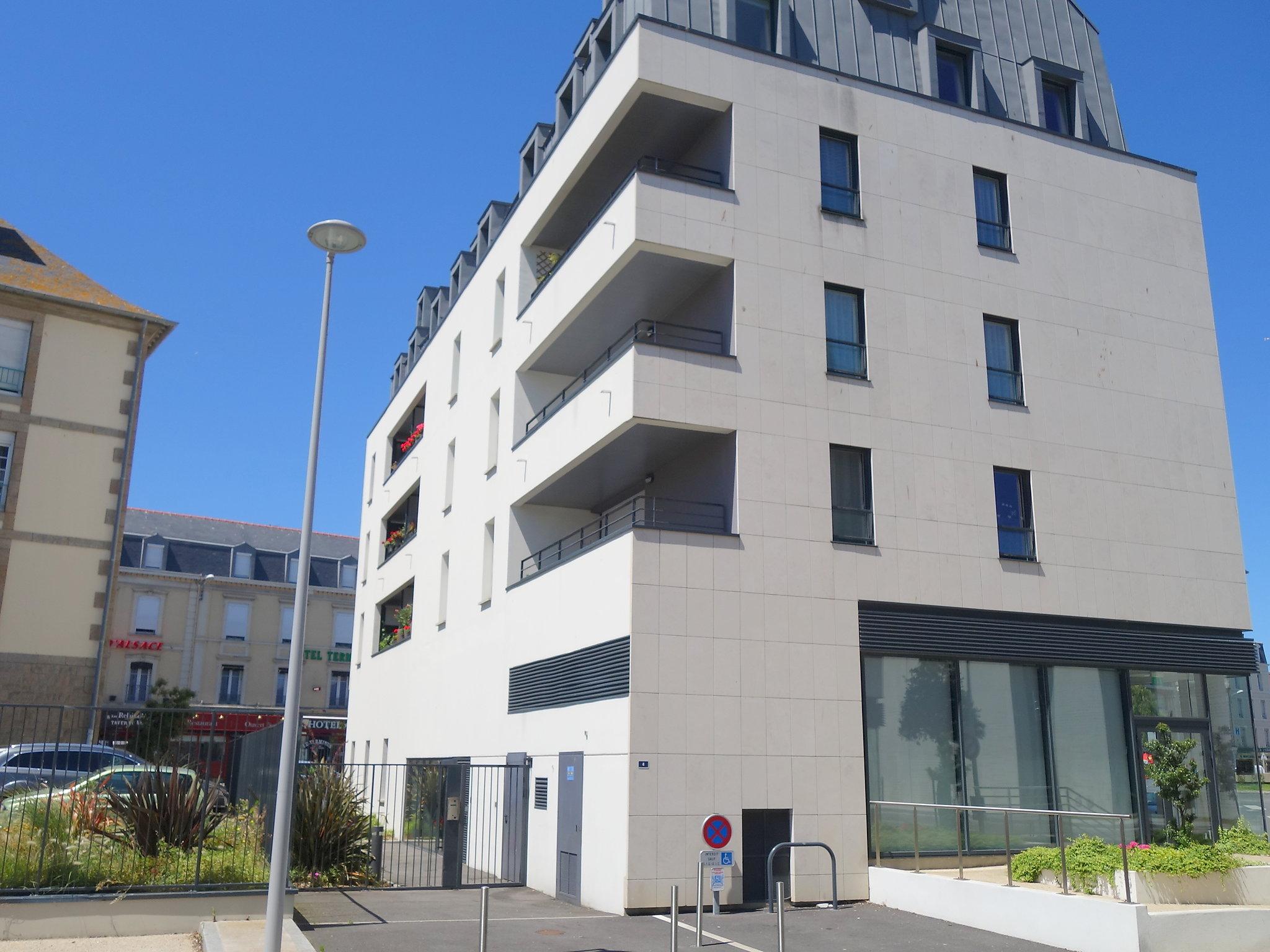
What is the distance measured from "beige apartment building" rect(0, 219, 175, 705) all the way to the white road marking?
2064 centimetres

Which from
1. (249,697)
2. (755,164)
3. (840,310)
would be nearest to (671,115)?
(755,164)

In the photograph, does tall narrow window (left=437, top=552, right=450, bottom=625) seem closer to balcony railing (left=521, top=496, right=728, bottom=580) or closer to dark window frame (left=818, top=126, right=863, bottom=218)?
balcony railing (left=521, top=496, right=728, bottom=580)

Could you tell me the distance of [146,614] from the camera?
58.7 m

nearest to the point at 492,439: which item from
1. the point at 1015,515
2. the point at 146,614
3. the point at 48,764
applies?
the point at 48,764

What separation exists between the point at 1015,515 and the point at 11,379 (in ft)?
86.8

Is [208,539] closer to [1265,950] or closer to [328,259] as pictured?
[328,259]

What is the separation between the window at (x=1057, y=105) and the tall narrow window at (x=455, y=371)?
15.7 metres

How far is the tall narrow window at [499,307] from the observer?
2648 cm

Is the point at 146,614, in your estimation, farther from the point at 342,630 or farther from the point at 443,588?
the point at 443,588

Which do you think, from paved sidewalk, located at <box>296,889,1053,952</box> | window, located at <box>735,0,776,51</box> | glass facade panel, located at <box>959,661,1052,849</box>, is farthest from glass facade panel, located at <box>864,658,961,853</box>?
window, located at <box>735,0,776,51</box>

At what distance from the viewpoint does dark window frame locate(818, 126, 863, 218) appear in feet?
65.5

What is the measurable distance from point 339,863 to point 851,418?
11.2 metres

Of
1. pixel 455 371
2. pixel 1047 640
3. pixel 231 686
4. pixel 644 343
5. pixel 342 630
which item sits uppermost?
pixel 455 371

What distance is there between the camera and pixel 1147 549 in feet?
67.7
